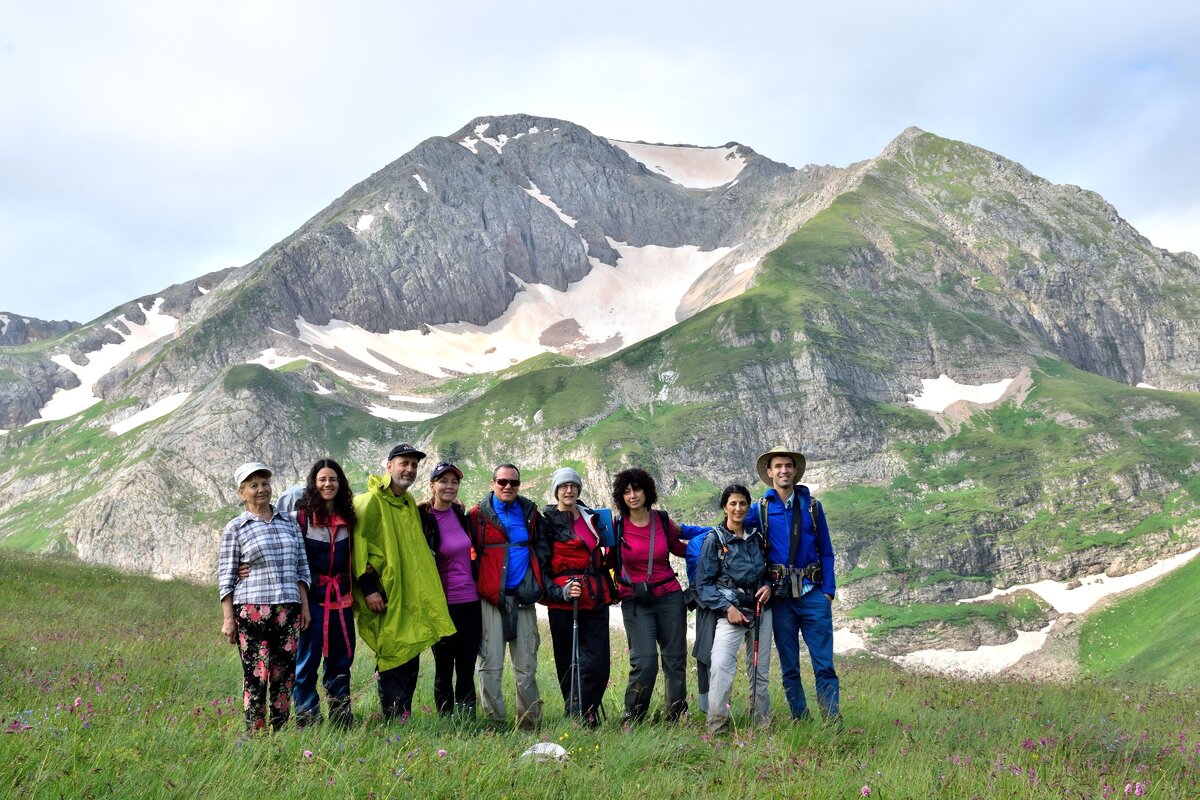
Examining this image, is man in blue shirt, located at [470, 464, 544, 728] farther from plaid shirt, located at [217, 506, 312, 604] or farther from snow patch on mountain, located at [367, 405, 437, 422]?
snow patch on mountain, located at [367, 405, 437, 422]

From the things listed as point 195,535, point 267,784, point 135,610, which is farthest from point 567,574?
point 195,535

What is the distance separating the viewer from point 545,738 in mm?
7434

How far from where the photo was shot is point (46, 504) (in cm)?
13150

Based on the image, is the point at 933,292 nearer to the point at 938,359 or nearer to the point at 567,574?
the point at 938,359

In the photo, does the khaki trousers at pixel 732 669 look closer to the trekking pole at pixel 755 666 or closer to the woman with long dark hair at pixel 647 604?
the trekking pole at pixel 755 666

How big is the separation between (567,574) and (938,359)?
142 m

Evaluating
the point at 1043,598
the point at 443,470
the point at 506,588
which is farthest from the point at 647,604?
the point at 1043,598

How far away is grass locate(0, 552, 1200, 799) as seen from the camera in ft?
16.6

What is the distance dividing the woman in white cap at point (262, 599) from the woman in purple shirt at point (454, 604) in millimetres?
1608

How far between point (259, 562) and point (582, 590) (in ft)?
11.0

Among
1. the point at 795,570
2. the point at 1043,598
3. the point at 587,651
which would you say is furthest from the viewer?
the point at 1043,598

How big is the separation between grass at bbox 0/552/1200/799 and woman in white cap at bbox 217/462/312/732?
1.75 ft

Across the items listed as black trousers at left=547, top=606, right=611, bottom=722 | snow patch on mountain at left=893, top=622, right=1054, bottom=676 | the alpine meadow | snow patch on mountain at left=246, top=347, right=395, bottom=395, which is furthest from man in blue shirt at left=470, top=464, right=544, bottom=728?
snow patch on mountain at left=246, top=347, right=395, bottom=395

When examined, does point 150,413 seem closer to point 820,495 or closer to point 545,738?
point 820,495
